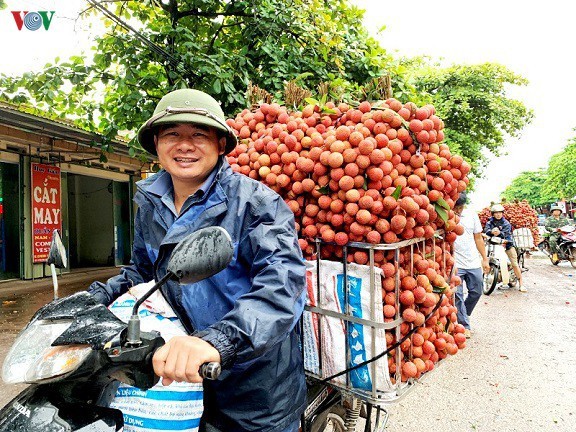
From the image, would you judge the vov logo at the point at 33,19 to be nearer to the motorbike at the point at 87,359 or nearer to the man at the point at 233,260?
the man at the point at 233,260

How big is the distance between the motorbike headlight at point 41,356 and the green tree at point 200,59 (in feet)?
15.1

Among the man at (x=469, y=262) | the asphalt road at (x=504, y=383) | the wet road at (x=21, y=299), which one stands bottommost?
the asphalt road at (x=504, y=383)

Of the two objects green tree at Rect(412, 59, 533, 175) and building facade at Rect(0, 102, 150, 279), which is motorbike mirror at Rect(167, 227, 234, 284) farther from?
green tree at Rect(412, 59, 533, 175)

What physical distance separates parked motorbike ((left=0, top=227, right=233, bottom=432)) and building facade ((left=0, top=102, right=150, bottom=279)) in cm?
728

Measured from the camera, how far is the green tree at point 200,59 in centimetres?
618

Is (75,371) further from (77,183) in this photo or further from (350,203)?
(77,183)

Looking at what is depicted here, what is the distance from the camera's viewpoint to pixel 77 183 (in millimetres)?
14688

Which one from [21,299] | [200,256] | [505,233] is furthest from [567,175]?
[200,256]

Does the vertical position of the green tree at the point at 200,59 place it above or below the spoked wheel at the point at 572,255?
above

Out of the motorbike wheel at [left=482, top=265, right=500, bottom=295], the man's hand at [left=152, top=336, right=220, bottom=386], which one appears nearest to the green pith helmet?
the man's hand at [left=152, top=336, right=220, bottom=386]

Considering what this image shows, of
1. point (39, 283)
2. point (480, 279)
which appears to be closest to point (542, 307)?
point (480, 279)

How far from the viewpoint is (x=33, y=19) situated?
5.01 m

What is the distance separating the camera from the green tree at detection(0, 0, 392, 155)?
6.18 m

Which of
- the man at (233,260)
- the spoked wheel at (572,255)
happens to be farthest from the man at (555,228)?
the man at (233,260)
